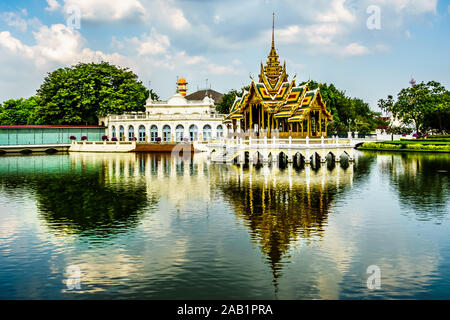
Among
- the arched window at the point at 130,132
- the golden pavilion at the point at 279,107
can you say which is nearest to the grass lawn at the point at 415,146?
the golden pavilion at the point at 279,107

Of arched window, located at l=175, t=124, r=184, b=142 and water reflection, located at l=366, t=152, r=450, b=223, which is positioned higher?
arched window, located at l=175, t=124, r=184, b=142

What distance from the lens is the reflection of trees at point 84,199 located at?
56.1ft

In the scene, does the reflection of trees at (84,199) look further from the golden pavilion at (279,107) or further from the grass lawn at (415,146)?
the grass lawn at (415,146)

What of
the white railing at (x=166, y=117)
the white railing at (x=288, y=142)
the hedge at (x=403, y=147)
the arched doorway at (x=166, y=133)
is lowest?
the hedge at (x=403, y=147)

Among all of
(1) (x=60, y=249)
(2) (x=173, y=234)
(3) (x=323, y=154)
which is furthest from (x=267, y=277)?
(3) (x=323, y=154)

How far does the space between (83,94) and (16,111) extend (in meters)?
28.1

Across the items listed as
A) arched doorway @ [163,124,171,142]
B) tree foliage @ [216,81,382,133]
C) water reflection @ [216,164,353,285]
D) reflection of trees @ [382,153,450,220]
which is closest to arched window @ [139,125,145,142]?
arched doorway @ [163,124,171,142]

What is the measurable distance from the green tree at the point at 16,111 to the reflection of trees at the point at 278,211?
3401 inches

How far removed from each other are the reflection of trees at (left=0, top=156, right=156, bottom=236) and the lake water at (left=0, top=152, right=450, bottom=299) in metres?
0.08

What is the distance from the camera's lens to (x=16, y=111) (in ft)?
325

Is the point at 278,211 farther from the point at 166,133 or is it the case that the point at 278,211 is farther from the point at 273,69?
the point at 166,133

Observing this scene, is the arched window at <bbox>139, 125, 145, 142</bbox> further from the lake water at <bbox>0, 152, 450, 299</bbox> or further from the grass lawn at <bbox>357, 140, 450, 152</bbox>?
the lake water at <bbox>0, 152, 450, 299</bbox>

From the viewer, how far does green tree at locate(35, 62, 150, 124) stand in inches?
3167
